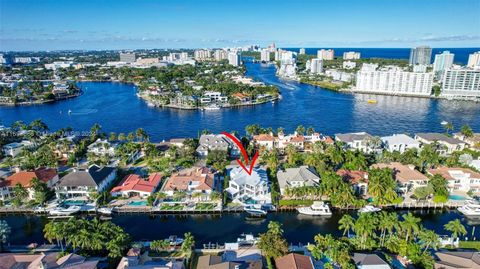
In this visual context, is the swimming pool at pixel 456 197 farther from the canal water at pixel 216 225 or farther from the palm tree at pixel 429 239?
the palm tree at pixel 429 239

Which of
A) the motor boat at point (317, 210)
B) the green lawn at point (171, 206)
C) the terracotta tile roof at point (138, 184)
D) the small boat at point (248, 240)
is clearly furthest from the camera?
the terracotta tile roof at point (138, 184)

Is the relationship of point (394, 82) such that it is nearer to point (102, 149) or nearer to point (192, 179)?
point (192, 179)

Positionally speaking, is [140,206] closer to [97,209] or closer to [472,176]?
[97,209]

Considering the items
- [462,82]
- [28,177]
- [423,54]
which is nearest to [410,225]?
[28,177]

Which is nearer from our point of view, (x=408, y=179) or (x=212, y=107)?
(x=408, y=179)

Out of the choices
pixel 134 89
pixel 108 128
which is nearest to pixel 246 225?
pixel 108 128

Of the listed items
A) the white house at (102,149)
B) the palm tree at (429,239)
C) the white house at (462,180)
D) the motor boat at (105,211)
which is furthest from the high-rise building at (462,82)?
the motor boat at (105,211)

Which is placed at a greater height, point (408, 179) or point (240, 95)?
point (240, 95)
